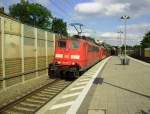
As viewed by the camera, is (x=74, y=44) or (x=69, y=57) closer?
(x=69, y=57)

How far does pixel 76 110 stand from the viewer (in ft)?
29.6

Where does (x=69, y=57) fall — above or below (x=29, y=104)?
above

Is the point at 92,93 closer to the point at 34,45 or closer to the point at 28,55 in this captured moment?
the point at 28,55

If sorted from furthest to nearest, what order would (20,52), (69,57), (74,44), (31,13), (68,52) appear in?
(31,13) → (74,44) → (68,52) → (69,57) → (20,52)

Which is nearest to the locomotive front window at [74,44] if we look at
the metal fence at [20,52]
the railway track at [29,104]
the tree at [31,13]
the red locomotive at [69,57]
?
the red locomotive at [69,57]

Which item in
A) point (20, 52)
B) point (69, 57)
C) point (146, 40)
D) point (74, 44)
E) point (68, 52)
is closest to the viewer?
point (20, 52)

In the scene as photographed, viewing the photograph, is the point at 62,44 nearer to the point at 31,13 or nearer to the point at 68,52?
the point at 68,52

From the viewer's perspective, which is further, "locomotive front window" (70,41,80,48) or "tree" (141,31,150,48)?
"tree" (141,31,150,48)

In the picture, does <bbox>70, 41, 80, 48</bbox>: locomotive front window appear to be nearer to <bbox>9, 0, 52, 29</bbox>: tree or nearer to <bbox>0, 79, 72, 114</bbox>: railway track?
<bbox>0, 79, 72, 114</bbox>: railway track

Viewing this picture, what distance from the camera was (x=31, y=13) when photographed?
252 ft

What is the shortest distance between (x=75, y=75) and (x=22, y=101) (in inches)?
333

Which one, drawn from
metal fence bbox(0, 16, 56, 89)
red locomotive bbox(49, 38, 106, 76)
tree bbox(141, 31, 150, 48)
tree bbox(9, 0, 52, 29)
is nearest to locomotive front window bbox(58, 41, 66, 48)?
red locomotive bbox(49, 38, 106, 76)

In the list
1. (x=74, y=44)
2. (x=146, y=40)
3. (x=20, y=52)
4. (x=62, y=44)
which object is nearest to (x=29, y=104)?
(x=20, y=52)

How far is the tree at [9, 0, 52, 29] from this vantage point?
2958 inches
